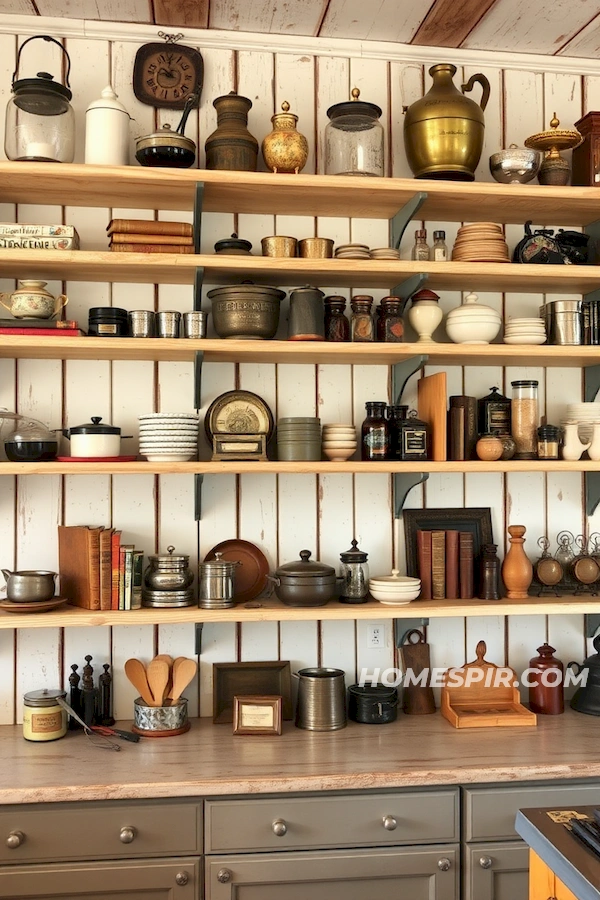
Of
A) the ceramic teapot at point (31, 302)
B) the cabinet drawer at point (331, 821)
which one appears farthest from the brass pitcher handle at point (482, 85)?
the cabinet drawer at point (331, 821)

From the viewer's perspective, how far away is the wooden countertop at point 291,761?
7.29ft

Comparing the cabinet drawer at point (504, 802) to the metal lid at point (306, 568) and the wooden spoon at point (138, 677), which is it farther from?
the wooden spoon at point (138, 677)

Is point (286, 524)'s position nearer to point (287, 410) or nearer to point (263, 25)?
point (287, 410)

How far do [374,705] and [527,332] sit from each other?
1.26 metres

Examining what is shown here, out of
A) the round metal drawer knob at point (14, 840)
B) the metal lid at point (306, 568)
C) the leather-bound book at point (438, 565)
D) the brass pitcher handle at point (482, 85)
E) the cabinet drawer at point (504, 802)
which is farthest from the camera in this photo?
the leather-bound book at point (438, 565)

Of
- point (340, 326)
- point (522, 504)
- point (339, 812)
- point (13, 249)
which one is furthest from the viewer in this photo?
point (522, 504)

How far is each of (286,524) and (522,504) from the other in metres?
0.81

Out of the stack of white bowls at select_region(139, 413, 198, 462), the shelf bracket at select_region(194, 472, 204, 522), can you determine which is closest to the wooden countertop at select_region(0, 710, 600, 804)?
the shelf bracket at select_region(194, 472, 204, 522)

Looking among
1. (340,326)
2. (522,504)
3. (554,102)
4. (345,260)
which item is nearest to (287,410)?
(340,326)

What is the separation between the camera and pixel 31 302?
2535mm

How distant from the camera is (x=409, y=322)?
286 centimetres

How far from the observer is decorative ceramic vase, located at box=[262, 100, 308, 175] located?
8.72 feet

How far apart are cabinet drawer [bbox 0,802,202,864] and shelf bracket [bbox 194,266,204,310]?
1412 millimetres

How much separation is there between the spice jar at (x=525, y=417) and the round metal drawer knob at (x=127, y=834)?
1.58 m
